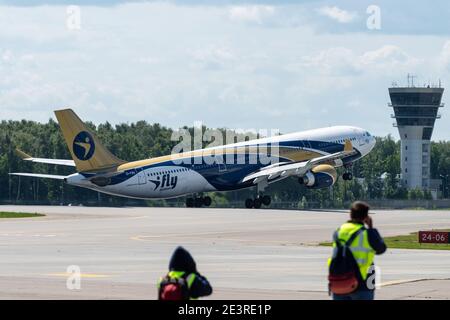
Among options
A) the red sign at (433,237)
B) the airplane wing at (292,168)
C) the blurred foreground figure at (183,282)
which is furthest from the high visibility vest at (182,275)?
the airplane wing at (292,168)

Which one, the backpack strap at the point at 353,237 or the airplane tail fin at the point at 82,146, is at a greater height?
the airplane tail fin at the point at 82,146

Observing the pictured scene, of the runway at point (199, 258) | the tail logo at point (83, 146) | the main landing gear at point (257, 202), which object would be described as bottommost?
the runway at point (199, 258)

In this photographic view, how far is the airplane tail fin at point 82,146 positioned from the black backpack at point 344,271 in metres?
75.2

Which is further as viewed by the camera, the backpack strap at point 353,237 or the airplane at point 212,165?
the airplane at point 212,165

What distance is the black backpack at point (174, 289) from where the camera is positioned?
17.7 meters

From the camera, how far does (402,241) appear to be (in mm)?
54844

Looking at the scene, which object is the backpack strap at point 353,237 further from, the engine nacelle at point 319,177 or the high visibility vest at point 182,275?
the engine nacelle at point 319,177

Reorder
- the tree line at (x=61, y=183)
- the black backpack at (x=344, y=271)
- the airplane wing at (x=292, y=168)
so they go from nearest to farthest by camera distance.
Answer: the black backpack at (x=344, y=271)
the airplane wing at (x=292, y=168)
the tree line at (x=61, y=183)

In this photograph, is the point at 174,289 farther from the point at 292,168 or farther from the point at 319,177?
the point at 292,168

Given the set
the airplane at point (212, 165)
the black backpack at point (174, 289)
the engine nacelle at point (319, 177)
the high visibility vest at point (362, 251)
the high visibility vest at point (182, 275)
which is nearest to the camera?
the black backpack at point (174, 289)

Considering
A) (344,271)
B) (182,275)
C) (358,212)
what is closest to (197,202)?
(358,212)

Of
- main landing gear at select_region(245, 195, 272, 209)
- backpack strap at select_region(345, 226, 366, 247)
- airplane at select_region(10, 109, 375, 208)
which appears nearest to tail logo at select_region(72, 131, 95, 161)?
airplane at select_region(10, 109, 375, 208)
